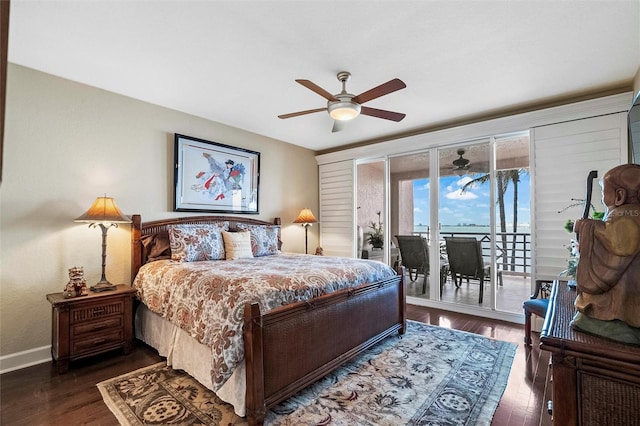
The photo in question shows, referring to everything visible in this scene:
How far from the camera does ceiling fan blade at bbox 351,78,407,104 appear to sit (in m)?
2.25

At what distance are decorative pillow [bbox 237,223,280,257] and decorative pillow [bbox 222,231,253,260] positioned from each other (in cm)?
19

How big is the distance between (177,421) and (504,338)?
3123 millimetres

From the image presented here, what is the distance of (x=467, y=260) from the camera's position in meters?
4.19

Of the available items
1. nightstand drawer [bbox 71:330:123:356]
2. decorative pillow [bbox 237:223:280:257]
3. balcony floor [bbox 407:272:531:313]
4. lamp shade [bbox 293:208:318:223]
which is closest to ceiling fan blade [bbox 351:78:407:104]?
decorative pillow [bbox 237:223:280:257]

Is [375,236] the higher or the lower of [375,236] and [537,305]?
the higher

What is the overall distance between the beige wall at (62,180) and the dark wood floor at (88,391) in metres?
0.50

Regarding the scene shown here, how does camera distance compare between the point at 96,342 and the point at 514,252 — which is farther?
the point at 514,252

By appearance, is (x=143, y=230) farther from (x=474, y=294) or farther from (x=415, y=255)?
(x=474, y=294)

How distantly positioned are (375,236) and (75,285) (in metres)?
4.36

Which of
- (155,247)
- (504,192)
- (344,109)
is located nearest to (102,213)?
(155,247)

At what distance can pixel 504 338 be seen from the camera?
10.4 ft

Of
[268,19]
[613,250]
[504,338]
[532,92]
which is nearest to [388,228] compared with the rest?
[504,338]

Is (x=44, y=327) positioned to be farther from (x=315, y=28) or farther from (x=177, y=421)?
(x=315, y=28)

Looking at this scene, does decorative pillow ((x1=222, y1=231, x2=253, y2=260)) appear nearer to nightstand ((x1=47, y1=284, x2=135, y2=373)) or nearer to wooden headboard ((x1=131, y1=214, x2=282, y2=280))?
Result: wooden headboard ((x1=131, y1=214, x2=282, y2=280))
